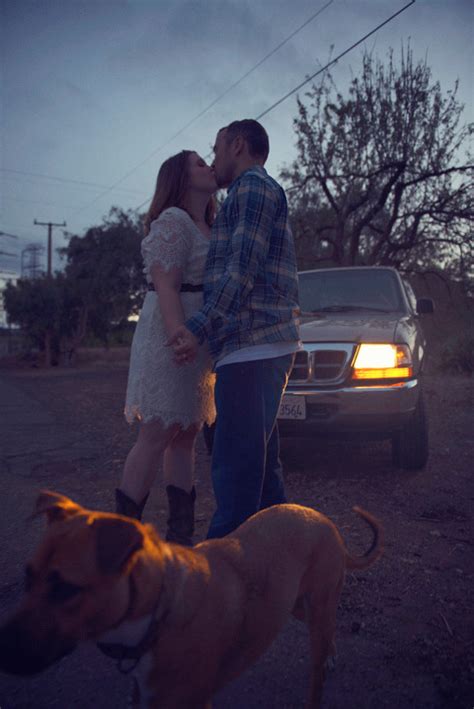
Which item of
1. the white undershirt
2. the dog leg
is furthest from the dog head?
the white undershirt

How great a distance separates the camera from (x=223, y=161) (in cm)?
238

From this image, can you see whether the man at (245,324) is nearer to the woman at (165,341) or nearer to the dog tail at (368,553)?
the woman at (165,341)

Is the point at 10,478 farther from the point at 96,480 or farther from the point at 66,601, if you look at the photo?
the point at 66,601

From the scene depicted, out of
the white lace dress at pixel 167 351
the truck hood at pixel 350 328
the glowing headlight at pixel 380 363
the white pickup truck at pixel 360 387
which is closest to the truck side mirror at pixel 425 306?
the truck hood at pixel 350 328

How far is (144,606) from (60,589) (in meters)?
0.23

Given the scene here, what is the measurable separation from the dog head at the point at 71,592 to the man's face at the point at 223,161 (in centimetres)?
158

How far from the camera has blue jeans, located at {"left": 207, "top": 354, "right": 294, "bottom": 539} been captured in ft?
7.15

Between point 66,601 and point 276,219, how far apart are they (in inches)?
63.7

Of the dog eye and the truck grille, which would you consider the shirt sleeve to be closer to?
the dog eye

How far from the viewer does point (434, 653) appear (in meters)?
2.14

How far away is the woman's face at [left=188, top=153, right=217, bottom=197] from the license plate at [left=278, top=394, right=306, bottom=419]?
2209 mm

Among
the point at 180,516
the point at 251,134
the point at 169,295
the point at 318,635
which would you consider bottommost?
the point at 318,635

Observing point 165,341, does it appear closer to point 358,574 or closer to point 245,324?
point 245,324

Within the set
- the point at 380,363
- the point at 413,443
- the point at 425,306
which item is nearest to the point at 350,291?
the point at 425,306
